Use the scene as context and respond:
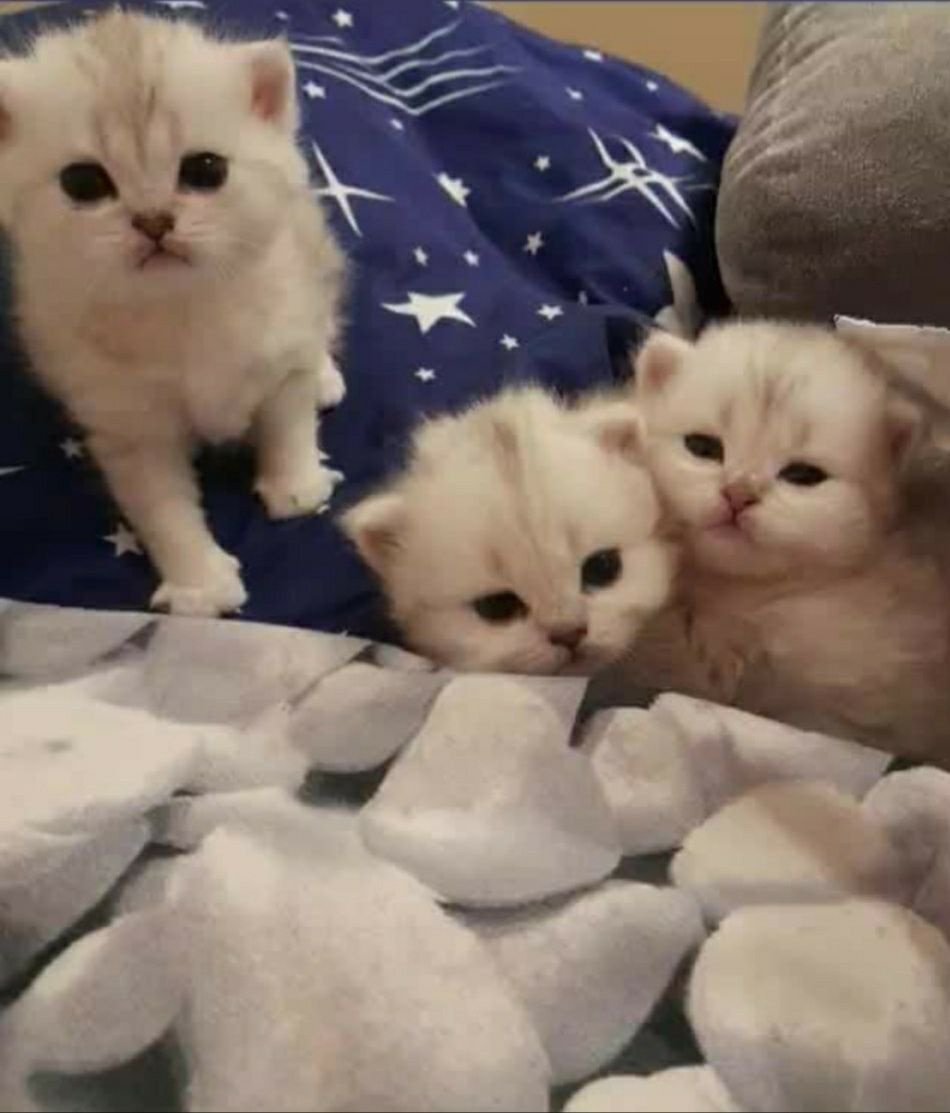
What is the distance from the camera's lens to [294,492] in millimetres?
1119

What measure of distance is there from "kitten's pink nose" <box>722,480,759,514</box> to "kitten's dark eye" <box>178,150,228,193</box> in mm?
377

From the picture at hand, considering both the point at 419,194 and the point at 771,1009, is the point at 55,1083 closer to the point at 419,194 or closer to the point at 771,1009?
the point at 771,1009

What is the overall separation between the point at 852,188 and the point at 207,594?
0.58 metres

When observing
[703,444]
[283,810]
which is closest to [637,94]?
[703,444]

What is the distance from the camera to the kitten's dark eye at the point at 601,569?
96 cm

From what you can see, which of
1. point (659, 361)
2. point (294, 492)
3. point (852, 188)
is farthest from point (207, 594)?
point (852, 188)

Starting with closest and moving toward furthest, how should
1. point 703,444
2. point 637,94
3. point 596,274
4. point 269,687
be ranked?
point 269,687, point 703,444, point 596,274, point 637,94

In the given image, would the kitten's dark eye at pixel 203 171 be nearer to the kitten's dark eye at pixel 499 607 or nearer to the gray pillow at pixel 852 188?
the kitten's dark eye at pixel 499 607

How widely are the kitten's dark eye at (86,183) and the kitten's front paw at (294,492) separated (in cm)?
24

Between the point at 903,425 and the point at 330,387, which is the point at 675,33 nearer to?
the point at 330,387

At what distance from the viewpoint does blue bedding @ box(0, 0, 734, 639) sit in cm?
108

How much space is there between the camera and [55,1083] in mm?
675

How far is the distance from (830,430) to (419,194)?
0.55 metres

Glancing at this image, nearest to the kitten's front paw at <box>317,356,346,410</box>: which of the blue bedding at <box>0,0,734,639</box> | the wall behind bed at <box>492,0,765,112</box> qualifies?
the blue bedding at <box>0,0,734,639</box>
